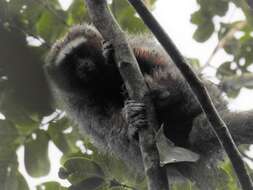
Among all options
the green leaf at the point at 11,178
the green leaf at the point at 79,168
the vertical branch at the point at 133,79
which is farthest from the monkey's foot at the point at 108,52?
the green leaf at the point at 11,178

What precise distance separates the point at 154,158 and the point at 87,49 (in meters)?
2.10

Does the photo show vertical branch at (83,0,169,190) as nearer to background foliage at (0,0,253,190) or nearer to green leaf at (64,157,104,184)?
green leaf at (64,157,104,184)

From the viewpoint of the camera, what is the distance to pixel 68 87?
15.2 feet

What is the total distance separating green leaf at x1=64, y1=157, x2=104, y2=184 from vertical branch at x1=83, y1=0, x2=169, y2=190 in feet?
2.43

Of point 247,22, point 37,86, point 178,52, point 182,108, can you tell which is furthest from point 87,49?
point 178,52

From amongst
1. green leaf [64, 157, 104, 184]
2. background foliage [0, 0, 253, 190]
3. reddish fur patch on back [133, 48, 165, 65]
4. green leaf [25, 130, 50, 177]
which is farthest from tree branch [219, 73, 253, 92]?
green leaf [25, 130, 50, 177]

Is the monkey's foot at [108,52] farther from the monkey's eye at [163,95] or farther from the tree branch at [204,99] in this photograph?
the tree branch at [204,99]

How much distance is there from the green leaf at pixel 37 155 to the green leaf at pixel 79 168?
0.53 meters

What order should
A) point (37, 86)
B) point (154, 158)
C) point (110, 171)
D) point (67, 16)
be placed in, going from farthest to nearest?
point (67, 16) → point (37, 86) → point (110, 171) → point (154, 158)

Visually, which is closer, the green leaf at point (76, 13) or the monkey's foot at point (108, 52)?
the monkey's foot at point (108, 52)

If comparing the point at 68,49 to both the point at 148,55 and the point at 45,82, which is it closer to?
the point at 45,82

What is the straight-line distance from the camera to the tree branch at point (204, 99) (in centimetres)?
247

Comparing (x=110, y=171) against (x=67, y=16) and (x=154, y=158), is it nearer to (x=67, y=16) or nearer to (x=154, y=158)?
(x=154, y=158)

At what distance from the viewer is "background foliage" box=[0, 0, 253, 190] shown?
12.7 feet
